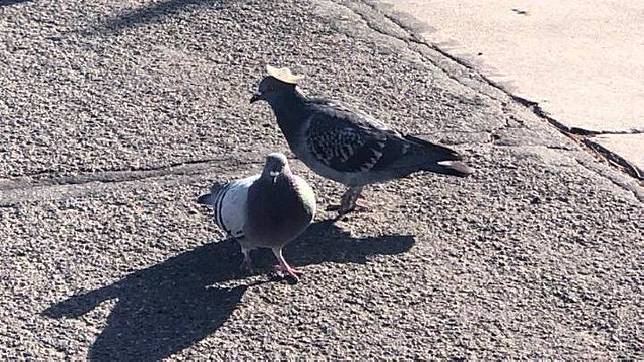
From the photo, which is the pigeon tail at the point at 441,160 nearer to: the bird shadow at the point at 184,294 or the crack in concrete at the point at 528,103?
the bird shadow at the point at 184,294

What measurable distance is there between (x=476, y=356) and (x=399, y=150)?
1.29 m

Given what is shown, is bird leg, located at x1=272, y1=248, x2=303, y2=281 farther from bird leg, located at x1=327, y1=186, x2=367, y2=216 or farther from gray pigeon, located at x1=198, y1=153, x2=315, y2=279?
bird leg, located at x1=327, y1=186, x2=367, y2=216

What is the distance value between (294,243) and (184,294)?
0.68m

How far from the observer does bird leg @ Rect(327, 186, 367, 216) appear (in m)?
5.62

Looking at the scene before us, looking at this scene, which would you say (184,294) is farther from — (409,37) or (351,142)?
(409,37)

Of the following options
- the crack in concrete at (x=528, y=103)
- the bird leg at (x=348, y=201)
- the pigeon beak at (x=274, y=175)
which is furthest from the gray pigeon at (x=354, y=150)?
the crack in concrete at (x=528, y=103)

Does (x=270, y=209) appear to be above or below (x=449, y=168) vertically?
above

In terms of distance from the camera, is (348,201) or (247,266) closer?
(247,266)

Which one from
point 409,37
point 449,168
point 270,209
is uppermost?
point 270,209

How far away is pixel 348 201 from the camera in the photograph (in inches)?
222

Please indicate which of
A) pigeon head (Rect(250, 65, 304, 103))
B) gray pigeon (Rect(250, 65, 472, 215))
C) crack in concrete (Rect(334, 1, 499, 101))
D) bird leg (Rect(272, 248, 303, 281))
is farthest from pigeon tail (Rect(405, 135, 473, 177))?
crack in concrete (Rect(334, 1, 499, 101))

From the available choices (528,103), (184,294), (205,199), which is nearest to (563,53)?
(528,103)

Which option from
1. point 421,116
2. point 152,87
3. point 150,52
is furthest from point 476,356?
point 150,52

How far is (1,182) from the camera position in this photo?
19.0 feet
